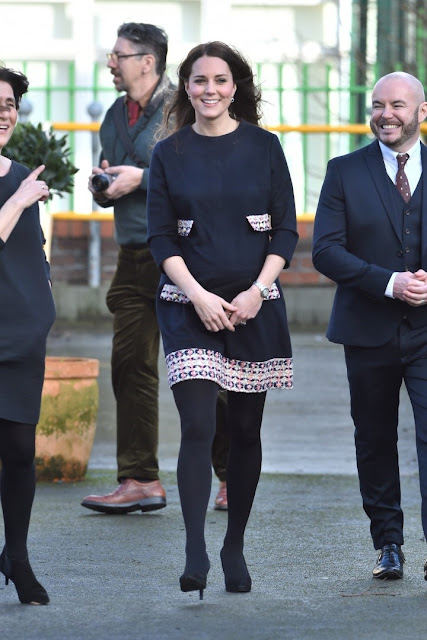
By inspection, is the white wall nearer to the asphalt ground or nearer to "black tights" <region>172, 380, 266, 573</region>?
the asphalt ground

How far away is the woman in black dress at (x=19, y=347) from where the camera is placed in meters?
5.14

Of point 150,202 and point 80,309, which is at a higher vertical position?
point 150,202

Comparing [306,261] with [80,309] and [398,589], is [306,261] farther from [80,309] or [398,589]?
[398,589]

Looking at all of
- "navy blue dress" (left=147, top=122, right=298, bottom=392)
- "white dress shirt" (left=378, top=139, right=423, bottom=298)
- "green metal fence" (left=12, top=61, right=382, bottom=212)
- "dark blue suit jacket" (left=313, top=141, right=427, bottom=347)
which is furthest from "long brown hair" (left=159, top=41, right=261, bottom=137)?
"green metal fence" (left=12, top=61, right=382, bottom=212)

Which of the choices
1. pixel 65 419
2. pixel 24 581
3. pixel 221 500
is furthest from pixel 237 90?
pixel 65 419

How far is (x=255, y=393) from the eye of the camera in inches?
215

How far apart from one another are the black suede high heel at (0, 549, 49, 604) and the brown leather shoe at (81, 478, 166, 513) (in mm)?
1802

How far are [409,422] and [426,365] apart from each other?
4.10 meters

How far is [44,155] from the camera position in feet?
25.5

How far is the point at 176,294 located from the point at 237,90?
2.59 ft

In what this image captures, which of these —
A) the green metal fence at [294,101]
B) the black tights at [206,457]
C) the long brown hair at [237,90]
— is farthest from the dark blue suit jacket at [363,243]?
the green metal fence at [294,101]

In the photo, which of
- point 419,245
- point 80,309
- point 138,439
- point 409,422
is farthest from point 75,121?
point 419,245

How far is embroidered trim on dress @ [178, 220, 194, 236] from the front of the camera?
17.9 feet

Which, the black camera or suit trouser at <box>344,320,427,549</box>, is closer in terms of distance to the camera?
suit trouser at <box>344,320,427,549</box>
